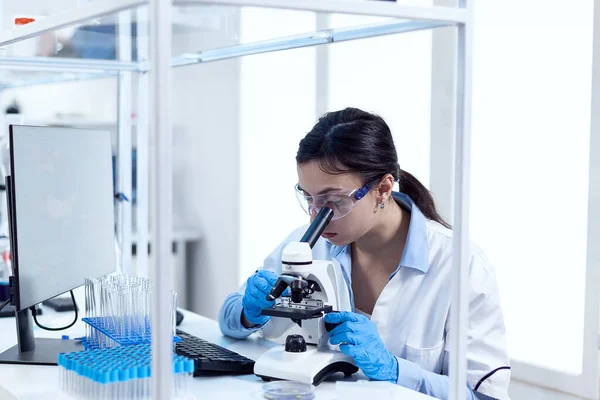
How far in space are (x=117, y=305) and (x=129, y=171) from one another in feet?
3.23

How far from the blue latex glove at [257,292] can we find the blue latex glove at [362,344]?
24cm

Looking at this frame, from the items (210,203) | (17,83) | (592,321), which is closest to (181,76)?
(210,203)

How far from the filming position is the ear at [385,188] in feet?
5.50

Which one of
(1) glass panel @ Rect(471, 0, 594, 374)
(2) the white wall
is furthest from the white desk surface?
(2) the white wall

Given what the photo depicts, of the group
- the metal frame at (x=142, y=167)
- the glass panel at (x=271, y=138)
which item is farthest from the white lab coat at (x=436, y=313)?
the glass panel at (x=271, y=138)

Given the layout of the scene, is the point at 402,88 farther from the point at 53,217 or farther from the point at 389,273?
the point at 53,217

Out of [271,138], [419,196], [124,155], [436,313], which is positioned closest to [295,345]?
[436,313]

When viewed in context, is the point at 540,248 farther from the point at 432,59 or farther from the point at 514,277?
the point at 432,59

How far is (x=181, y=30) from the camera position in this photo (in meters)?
1.60

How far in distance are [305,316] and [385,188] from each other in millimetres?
517

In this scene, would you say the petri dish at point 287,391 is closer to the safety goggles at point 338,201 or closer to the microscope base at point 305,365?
the microscope base at point 305,365

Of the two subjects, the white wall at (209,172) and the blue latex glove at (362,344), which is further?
the white wall at (209,172)

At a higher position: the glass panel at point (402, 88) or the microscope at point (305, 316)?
the glass panel at point (402, 88)

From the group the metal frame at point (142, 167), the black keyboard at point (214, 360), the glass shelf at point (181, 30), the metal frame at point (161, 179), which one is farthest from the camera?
the metal frame at point (142, 167)
